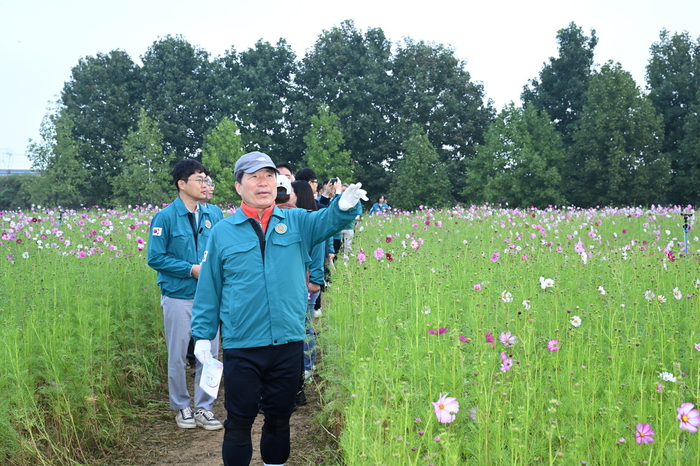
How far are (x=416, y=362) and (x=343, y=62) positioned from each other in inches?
1708

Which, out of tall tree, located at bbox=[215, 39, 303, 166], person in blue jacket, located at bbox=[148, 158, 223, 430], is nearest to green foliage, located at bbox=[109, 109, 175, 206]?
tall tree, located at bbox=[215, 39, 303, 166]

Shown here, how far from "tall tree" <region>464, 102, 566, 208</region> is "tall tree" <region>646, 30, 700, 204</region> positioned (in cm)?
717

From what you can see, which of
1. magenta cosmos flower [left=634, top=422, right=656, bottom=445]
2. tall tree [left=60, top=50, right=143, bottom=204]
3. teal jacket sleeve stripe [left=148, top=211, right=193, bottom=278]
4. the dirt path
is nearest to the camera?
magenta cosmos flower [left=634, top=422, right=656, bottom=445]

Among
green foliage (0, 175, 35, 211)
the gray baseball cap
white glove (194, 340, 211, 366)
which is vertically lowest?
white glove (194, 340, 211, 366)

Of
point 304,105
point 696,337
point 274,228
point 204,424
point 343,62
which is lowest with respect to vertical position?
point 204,424

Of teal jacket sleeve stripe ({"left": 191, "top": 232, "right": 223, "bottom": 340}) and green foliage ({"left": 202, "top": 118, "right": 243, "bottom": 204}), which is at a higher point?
green foliage ({"left": 202, "top": 118, "right": 243, "bottom": 204})

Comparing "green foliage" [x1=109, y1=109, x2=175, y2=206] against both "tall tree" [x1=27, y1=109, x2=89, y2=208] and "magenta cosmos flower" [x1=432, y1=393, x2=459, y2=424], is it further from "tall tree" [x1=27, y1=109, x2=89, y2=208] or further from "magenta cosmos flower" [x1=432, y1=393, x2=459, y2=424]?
"magenta cosmos flower" [x1=432, y1=393, x2=459, y2=424]

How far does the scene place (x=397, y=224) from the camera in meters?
15.0

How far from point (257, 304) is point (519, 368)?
158 cm

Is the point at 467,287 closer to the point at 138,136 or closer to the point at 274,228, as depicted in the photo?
the point at 274,228

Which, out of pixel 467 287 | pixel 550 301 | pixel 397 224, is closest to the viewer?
pixel 550 301

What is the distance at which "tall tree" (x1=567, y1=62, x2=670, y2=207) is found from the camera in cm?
3516

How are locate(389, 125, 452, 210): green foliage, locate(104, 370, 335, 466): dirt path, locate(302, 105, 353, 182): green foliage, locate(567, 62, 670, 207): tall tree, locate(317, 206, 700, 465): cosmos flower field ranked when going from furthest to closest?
locate(302, 105, 353, 182): green foliage < locate(389, 125, 452, 210): green foliage < locate(567, 62, 670, 207): tall tree < locate(104, 370, 335, 466): dirt path < locate(317, 206, 700, 465): cosmos flower field

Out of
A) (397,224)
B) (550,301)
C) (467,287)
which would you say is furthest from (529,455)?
(397,224)
